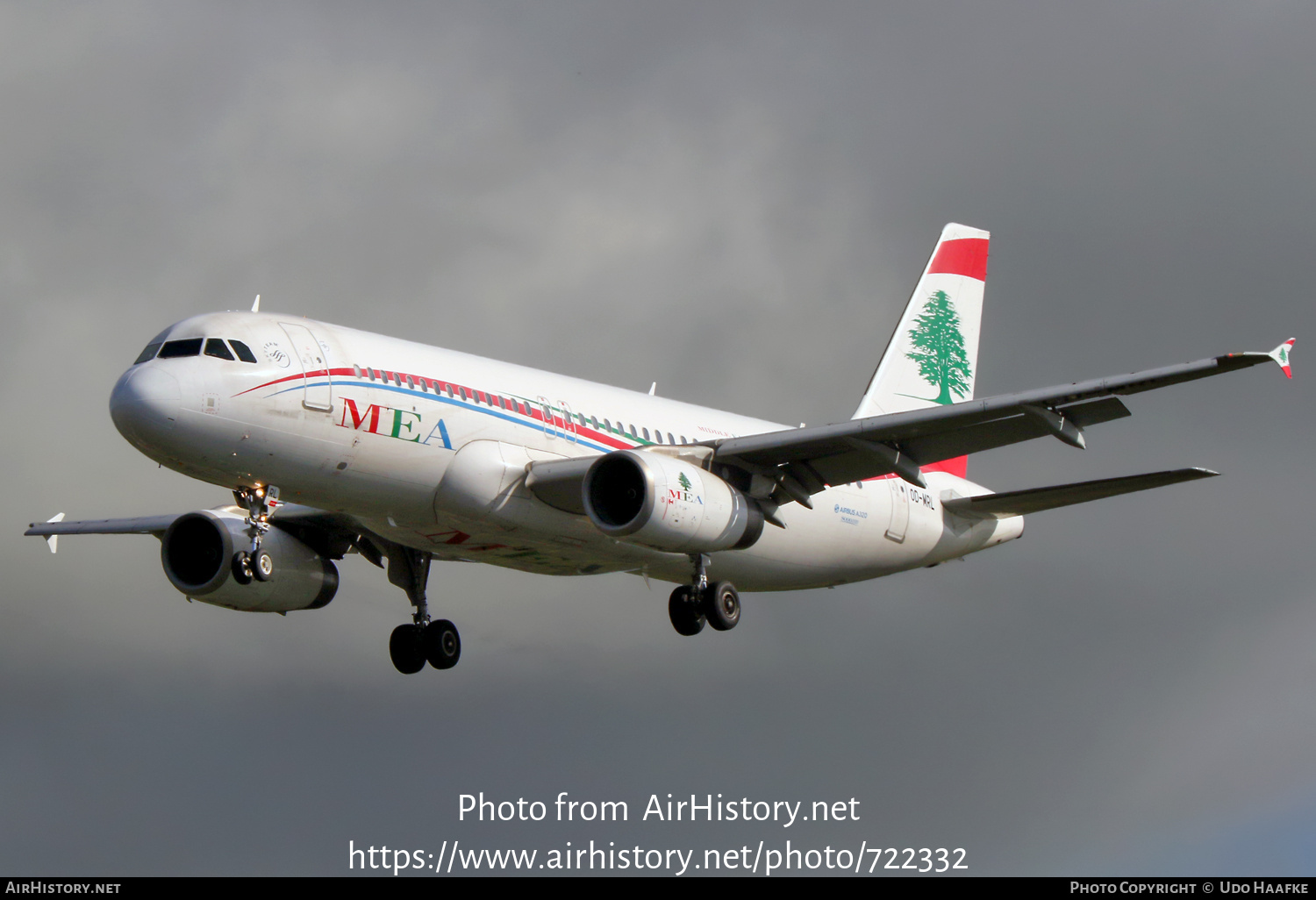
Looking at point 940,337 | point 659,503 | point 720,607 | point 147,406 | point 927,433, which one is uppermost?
point 940,337

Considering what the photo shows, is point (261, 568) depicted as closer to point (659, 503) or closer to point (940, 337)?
point (659, 503)

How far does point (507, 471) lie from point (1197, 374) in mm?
12533

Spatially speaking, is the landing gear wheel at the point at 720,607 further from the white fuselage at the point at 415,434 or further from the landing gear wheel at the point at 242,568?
the landing gear wheel at the point at 242,568

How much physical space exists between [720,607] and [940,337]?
15315 millimetres

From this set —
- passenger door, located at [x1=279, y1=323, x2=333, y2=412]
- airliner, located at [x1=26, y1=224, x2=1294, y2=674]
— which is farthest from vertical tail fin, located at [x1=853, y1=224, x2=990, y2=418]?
passenger door, located at [x1=279, y1=323, x2=333, y2=412]

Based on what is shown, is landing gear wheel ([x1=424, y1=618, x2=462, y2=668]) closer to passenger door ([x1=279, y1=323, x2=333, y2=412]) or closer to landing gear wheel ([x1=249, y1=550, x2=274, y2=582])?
landing gear wheel ([x1=249, y1=550, x2=274, y2=582])

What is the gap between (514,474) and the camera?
30.3 m

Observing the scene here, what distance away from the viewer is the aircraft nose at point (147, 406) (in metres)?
26.6

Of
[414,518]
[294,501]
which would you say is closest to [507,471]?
[414,518]

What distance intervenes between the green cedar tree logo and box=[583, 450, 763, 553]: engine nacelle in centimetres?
1473

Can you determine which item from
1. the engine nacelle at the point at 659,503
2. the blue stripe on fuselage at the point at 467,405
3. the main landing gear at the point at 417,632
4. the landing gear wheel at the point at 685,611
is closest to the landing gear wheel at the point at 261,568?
the blue stripe on fuselage at the point at 467,405

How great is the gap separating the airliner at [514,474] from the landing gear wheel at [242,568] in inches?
1.3

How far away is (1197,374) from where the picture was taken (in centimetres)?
2744

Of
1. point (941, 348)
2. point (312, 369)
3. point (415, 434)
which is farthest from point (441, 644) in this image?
point (941, 348)
